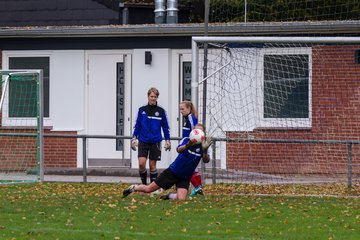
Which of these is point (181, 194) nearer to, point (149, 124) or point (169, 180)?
point (169, 180)

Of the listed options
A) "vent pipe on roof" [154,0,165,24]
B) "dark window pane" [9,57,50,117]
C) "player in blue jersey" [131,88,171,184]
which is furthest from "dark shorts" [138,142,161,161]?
"vent pipe on roof" [154,0,165,24]

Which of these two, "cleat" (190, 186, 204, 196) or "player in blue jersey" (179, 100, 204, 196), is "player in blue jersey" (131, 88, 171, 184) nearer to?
"player in blue jersey" (179, 100, 204, 196)

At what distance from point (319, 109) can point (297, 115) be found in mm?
1326

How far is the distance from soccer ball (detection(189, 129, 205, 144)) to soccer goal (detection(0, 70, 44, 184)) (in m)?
5.50

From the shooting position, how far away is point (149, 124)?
17.9m

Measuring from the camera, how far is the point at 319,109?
20516 millimetres

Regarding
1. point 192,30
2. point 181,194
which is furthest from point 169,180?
point 192,30

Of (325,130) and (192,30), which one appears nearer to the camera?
(325,130)

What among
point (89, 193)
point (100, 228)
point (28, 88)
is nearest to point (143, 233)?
point (100, 228)

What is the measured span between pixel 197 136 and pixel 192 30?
746 cm

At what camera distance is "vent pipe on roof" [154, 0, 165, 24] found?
81.8 ft

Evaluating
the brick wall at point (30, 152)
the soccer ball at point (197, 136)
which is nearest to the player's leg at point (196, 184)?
the soccer ball at point (197, 136)

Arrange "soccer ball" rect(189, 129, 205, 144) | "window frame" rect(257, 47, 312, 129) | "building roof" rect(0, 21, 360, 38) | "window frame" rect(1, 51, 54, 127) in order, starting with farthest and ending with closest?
"window frame" rect(1, 51, 54, 127), "building roof" rect(0, 21, 360, 38), "window frame" rect(257, 47, 312, 129), "soccer ball" rect(189, 129, 205, 144)

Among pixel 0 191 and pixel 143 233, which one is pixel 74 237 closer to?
pixel 143 233
